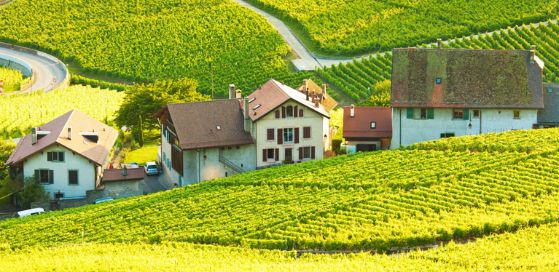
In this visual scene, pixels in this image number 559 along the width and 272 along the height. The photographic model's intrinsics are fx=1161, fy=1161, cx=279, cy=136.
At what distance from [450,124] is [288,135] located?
11.8 meters

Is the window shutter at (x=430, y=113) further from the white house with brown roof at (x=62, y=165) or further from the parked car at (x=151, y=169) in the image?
the white house with brown roof at (x=62, y=165)

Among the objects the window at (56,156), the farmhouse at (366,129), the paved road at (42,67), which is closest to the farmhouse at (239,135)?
the farmhouse at (366,129)

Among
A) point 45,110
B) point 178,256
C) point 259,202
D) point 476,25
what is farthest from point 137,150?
point 476,25

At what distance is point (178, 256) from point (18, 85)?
70712 millimetres

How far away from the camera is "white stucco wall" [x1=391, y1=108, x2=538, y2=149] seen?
84.3 m

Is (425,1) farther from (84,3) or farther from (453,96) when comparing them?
(453,96)

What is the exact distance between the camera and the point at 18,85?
126 m

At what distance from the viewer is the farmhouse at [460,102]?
84.1m

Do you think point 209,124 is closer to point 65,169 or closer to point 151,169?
point 151,169

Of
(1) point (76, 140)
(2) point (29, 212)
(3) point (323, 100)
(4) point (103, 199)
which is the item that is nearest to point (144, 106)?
(1) point (76, 140)

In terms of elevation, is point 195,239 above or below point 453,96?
below

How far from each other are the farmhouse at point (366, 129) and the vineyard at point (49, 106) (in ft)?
88.7

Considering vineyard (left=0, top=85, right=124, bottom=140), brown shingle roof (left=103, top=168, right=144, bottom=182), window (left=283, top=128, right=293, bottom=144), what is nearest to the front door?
window (left=283, top=128, right=293, bottom=144)

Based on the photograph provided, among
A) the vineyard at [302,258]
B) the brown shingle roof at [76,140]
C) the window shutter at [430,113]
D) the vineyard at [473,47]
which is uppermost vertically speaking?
the vineyard at [473,47]
